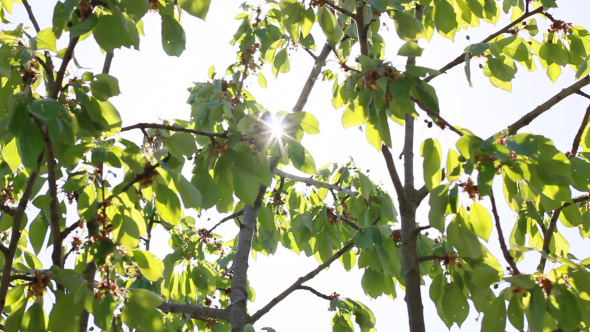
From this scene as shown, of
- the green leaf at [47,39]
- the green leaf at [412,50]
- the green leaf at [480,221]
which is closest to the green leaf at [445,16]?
the green leaf at [412,50]

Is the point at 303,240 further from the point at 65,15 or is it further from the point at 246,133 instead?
the point at 65,15

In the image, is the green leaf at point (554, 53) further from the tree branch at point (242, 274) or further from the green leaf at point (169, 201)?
the green leaf at point (169, 201)

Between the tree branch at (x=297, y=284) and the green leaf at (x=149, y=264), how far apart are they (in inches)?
59.4

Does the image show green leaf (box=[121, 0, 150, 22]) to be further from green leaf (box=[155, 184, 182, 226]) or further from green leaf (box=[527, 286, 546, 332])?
green leaf (box=[527, 286, 546, 332])

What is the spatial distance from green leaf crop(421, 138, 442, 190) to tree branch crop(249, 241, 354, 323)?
1.35 metres

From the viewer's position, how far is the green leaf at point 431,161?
7.13 feet

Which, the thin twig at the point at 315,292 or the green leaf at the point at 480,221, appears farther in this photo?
the thin twig at the point at 315,292

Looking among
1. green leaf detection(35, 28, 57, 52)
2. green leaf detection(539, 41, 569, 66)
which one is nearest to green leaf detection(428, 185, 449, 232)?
green leaf detection(35, 28, 57, 52)

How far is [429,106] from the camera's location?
206cm

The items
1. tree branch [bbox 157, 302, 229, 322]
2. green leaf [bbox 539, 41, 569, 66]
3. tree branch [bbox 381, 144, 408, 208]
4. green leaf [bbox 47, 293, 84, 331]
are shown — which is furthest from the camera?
tree branch [bbox 157, 302, 229, 322]

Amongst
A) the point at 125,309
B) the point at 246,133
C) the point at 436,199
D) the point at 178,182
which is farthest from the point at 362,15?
the point at 125,309

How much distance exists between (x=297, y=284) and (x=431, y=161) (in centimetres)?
166

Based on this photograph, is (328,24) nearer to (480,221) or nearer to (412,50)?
(412,50)

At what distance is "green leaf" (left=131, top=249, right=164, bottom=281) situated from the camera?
2008mm
